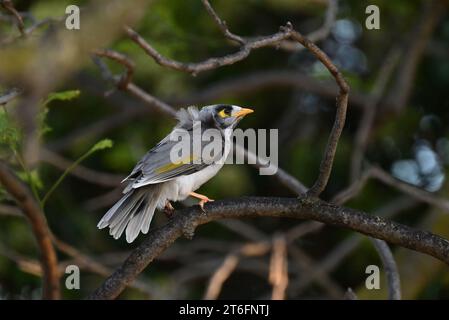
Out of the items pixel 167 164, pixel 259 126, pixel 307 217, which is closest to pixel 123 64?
pixel 167 164

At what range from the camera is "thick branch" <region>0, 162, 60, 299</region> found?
3.93 meters

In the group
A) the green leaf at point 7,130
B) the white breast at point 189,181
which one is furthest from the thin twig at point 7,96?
the white breast at point 189,181

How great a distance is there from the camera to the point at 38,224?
4094mm

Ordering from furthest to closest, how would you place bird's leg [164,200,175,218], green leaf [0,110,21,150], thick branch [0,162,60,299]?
bird's leg [164,200,175,218]
thick branch [0,162,60,299]
green leaf [0,110,21,150]

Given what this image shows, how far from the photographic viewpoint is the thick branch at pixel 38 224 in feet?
12.9

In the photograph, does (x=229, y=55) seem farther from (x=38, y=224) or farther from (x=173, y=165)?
(x=38, y=224)

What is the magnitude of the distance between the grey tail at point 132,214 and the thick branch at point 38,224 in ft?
0.94

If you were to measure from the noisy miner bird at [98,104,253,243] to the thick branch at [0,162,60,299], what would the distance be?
0.29 meters

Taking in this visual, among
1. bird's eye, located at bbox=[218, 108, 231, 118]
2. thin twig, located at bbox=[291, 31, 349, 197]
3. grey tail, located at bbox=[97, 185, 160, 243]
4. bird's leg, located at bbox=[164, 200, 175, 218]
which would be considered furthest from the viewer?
bird's eye, located at bbox=[218, 108, 231, 118]

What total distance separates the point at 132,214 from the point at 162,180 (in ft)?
0.79

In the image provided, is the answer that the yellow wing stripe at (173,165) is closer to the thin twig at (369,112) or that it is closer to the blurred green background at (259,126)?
the blurred green background at (259,126)

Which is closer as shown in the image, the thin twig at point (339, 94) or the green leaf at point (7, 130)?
the thin twig at point (339, 94)

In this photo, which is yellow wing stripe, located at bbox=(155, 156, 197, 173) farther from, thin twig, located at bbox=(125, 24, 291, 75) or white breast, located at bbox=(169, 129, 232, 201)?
thin twig, located at bbox=(125, 24, 291, 75)

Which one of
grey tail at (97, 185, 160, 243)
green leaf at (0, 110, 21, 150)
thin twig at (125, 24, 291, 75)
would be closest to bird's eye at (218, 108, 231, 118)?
grey tail at (97, 185, 160, 243)
